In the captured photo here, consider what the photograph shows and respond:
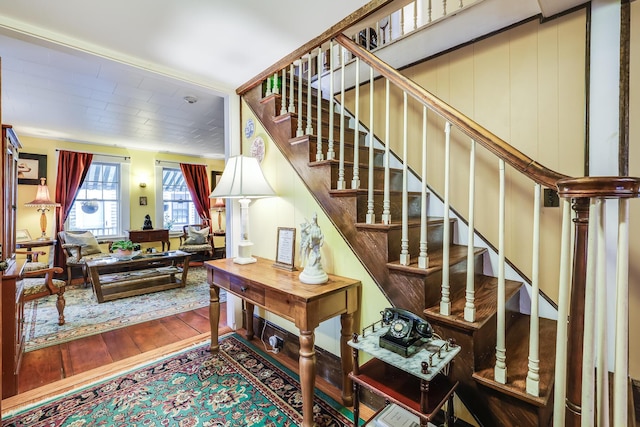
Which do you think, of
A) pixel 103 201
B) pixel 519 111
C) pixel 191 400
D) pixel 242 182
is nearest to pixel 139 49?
pixel 242 182

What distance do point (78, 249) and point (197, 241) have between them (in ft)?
6.50

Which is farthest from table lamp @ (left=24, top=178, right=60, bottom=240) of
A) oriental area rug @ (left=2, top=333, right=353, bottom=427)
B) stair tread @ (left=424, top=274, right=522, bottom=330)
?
stair tread @ (left=424, top=274, right=522, bottom=330)

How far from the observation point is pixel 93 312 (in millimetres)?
3348

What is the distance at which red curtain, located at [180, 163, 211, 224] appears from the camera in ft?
21.4

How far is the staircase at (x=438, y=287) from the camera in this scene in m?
1.14

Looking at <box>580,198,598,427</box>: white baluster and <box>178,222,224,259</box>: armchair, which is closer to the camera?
<box>580,198,598,427</box>: white baluster

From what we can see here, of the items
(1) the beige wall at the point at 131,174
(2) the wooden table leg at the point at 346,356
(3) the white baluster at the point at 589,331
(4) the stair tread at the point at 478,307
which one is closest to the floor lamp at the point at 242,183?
(2) the wooden table leg at the point at 346,356

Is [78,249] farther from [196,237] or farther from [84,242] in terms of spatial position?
[196,237]

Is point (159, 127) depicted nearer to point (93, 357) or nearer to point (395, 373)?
point (93, 357)

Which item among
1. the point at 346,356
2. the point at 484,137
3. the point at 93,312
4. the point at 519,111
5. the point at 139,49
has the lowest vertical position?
the point at 93,312

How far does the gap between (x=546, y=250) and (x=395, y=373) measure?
126 centimetres

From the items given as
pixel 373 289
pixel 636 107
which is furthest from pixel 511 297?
pixel 636 107

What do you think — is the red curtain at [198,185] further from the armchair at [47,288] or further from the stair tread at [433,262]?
the stair tread at [433,262]

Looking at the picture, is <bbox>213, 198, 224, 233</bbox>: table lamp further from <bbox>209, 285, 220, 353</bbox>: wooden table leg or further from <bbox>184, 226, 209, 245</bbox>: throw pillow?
<bbox>209, 285, 220, 353</bbox>: wooden table leg
